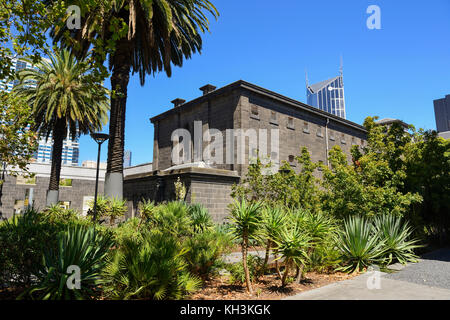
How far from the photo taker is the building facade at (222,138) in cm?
1770

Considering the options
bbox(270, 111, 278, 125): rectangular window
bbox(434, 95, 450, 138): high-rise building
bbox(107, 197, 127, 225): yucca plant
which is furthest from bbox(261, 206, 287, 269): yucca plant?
bbox(434, 95, 450, 138): high-rise building

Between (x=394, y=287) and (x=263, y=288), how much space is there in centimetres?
287

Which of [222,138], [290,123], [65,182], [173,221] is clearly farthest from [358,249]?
[65,182]

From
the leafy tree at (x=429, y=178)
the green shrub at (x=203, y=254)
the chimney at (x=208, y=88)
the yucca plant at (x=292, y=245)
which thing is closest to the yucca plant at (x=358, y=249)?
the yucca plant at (x=292, y=245)

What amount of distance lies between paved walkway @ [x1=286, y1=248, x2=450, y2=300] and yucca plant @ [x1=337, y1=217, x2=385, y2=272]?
58 centimetres

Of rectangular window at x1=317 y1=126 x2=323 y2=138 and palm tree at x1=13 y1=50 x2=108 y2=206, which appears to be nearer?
palm tree at x1=13 y1=50 x2=108 y2=206

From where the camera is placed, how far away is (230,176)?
18344 millimetres

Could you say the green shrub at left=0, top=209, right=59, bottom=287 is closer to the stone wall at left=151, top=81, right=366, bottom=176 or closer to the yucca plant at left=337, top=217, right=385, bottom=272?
the yucca plant at left=337, top=217, right=385, bottom=272

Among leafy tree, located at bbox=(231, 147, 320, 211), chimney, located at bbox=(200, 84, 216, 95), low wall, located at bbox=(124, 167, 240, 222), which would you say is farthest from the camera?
chimney, located at bbox=(200, 84, 216, 95)

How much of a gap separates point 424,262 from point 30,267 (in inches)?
439

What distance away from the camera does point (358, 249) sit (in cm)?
823

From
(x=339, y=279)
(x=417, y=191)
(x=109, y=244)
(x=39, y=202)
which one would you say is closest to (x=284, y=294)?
(x=339, y=279)

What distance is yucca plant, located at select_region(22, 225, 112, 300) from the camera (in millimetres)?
4590

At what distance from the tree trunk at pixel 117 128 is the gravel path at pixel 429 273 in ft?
37.3
